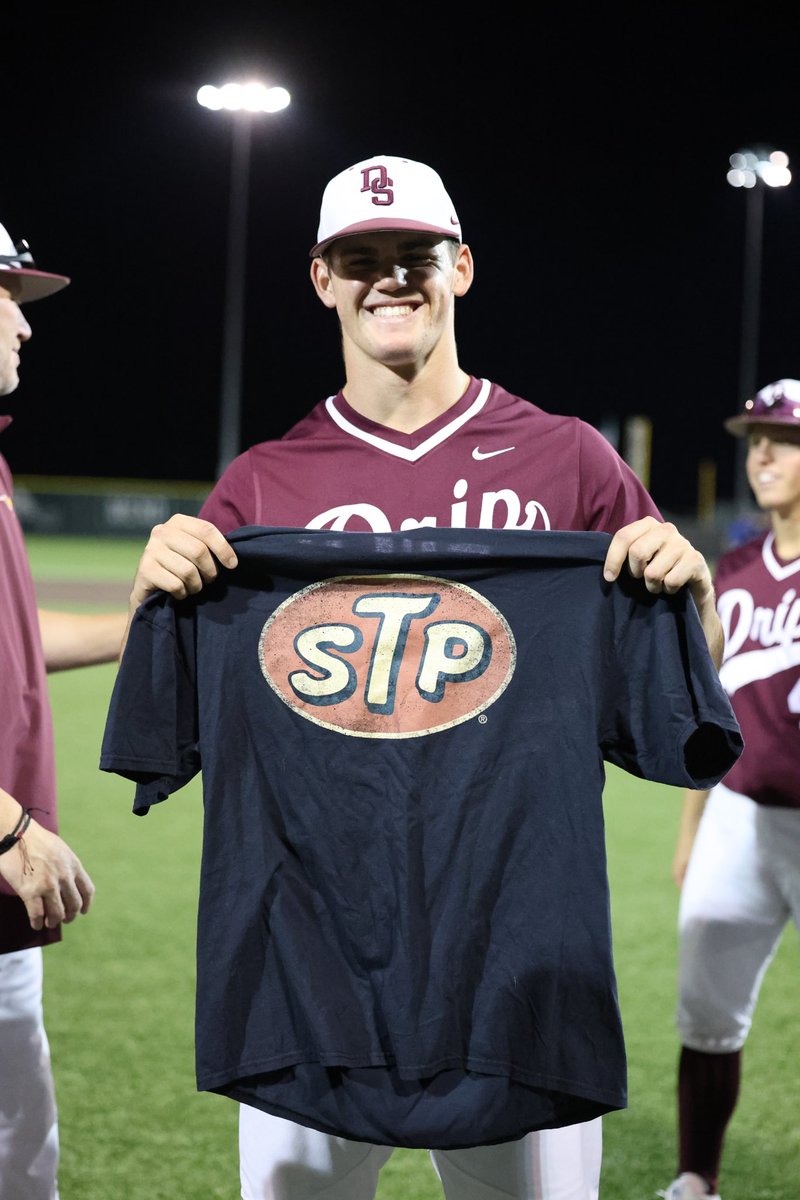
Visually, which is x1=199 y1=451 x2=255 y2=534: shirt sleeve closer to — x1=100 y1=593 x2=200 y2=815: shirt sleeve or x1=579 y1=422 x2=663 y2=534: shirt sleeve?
x1=100 y1=593 x2=200 y2=815: shirt sleeve

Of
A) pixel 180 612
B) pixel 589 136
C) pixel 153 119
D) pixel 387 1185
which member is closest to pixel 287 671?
pixel 180 612

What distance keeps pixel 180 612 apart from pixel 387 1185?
2.39 metres

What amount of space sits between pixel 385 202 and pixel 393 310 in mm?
191

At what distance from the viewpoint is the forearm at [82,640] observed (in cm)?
303

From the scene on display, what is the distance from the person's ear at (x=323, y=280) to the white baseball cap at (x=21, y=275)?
922 millimetres

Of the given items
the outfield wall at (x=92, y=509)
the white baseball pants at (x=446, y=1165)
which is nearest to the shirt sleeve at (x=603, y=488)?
the white baseball pants at (x=446, y=1165)

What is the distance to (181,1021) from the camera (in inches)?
191

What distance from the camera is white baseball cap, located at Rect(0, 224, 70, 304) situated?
307 cm

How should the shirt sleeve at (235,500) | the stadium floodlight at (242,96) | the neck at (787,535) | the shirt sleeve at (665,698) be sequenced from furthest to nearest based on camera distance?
1. the stadium floodlight at (242,96)
2. the neck at (787,535)
3. the shirt sleeve at (235,500)
4. the shirt sleeve at (665,698)

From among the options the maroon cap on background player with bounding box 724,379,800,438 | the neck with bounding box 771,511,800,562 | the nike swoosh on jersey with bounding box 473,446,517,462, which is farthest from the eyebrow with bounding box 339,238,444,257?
the neck with bounding box 771,511,800,562

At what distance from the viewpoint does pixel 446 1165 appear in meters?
2.22

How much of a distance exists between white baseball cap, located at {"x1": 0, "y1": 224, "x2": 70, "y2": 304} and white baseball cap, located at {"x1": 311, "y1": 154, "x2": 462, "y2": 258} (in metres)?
1.02

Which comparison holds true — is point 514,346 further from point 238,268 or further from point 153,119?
point 238,268

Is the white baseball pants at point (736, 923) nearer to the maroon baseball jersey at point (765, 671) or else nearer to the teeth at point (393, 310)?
the maroon baseball jersey at point (765, 671)
